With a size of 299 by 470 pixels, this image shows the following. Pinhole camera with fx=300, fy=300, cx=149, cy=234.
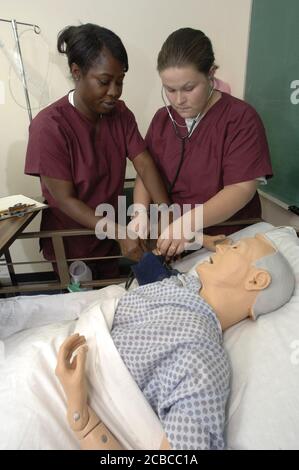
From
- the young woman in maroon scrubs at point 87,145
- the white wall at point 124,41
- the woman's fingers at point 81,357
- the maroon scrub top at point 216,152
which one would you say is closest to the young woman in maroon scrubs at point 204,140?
the maroon scrub top at point 216,152

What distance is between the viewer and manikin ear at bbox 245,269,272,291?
0.85 m

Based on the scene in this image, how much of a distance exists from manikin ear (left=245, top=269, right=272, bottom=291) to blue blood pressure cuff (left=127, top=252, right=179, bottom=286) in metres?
0.30

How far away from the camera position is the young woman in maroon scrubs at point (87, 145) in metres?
1.04

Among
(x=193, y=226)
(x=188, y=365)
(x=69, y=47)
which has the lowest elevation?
(x=188, y=365)

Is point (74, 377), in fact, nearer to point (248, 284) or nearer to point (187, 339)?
point (187, 339)

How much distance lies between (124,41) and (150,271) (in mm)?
1481

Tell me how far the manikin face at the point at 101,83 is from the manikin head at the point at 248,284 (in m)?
0.72

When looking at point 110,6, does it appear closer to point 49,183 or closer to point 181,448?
point 49,183

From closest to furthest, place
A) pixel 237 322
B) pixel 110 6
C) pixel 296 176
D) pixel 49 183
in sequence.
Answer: pixel 237 322 → pixel 49 183 → pixel 296 176 → pixel 110 6

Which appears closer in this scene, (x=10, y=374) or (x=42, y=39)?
(x=10, y=374)

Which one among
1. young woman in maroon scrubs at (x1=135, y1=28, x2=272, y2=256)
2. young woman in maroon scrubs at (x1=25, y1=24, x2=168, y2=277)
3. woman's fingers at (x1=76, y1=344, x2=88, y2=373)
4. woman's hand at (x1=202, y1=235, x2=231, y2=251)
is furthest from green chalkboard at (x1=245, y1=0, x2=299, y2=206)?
woman's fingers at (x1=76, y1=344, x2=88, y2=373)

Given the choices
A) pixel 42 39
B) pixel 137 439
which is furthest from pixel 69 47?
pixel 137 439

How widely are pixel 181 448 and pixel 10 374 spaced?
0.44 metres

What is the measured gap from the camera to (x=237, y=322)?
3.00 feet
